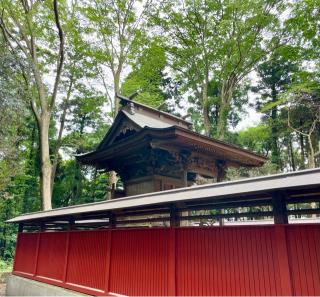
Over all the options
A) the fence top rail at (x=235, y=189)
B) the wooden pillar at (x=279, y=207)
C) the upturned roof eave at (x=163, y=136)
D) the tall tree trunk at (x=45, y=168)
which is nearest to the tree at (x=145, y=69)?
the tall tree trunk at (x=45, y=168)

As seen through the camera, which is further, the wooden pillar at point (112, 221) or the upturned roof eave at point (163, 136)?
the upturned roof eave at point (163, 136)

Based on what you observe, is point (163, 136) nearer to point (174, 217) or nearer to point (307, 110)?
point (174, 217)

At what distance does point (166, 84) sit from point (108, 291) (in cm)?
2470

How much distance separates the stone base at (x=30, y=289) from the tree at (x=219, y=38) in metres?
12.1

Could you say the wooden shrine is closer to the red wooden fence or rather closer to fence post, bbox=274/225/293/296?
the red wooden fence

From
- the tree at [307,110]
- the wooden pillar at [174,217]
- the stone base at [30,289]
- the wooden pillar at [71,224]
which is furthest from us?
the tree at [307,110]

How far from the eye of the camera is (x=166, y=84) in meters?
29.0

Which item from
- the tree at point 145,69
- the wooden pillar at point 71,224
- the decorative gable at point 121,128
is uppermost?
the tree at point 145,69

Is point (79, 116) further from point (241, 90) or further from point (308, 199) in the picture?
point (308, 199)

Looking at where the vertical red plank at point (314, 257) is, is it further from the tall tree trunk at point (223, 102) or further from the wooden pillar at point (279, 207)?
the tall tree trunk at point (223, 102)

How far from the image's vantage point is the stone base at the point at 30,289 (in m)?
7.80

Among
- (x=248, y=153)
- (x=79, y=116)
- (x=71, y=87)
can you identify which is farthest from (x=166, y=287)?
(x=79, y=116)

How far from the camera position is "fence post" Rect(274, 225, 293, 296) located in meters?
3.87

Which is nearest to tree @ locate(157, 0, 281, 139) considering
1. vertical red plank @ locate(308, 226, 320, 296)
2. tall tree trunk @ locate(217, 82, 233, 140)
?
tall tree trunk @ locate(217, 82, 233, 140)
